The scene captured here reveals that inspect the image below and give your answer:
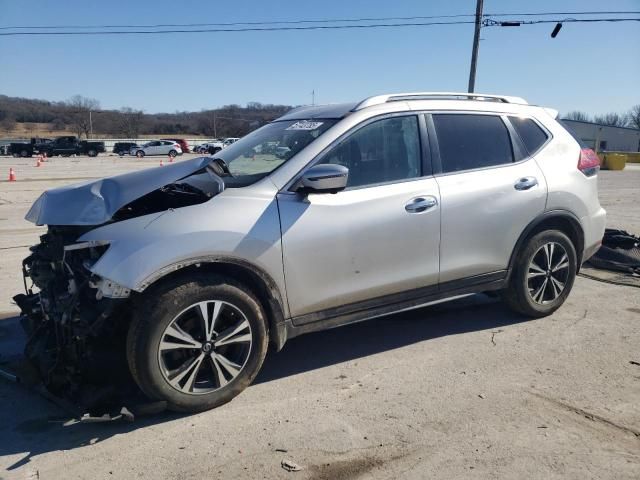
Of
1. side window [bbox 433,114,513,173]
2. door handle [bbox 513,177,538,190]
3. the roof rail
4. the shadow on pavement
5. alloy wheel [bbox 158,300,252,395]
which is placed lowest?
the shadow on pavement

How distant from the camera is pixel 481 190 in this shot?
166 inches

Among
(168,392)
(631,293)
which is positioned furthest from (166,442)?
(631,293)

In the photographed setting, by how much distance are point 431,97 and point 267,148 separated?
1.43 meters

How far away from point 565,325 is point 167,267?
3.57 meters

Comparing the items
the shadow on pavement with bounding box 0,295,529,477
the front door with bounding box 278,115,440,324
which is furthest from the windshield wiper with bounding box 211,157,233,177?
the shadow on pavement with bounding box 0,295,529,477

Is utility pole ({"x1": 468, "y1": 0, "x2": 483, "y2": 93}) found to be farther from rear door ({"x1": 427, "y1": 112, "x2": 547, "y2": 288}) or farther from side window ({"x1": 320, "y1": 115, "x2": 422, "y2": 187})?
side window ({"x1": 320, "y1": 115, "x2": 422, "y2": 187})

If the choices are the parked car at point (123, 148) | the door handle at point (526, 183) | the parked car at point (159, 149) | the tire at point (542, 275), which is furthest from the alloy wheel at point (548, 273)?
the parked car at point (123, 148)

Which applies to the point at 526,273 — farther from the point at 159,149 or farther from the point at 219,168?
the point at 159,149

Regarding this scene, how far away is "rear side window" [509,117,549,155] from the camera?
4.65 metres

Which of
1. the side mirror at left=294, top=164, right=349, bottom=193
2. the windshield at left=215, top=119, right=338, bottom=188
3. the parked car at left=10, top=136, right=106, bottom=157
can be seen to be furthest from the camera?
the parked car at left=10, top=136, right=106, bottom=157

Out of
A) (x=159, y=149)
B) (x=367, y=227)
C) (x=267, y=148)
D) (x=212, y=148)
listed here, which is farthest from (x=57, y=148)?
(x=367, y=227)

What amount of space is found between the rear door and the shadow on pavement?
0.71m

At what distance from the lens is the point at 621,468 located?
2715 millimetres

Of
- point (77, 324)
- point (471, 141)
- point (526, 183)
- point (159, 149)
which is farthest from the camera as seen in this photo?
point (159, 149)
